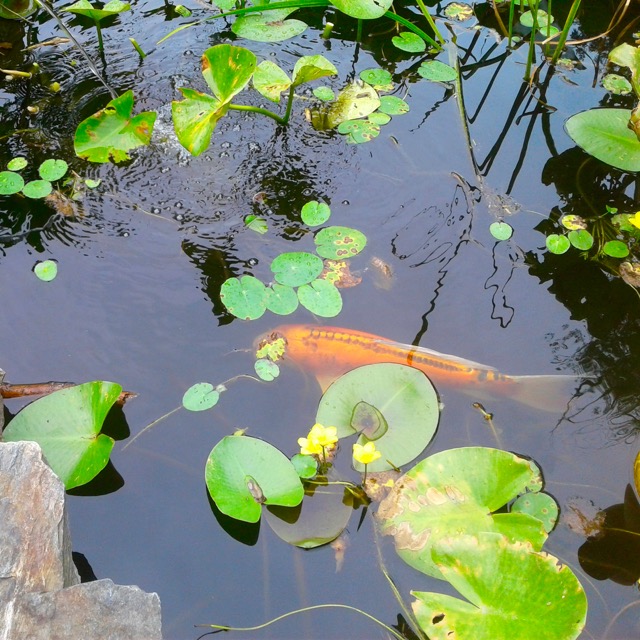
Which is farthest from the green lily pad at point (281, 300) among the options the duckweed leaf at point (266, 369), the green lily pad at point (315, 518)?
the green lily pad at point (315, 518)

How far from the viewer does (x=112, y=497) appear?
202cm

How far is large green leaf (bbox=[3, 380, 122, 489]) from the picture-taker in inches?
79.8

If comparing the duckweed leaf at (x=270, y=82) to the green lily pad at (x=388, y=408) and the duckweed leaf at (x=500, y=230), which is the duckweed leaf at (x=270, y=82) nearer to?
the duckweed leaf at (x=500, y=230)

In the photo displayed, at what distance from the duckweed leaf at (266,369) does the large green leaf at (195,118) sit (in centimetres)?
82

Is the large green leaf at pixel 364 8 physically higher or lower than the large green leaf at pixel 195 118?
higher

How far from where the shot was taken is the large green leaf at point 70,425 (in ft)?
6.65

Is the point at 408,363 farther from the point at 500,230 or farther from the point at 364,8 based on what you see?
the point at 364,8

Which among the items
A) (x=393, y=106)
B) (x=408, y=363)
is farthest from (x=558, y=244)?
(x=393, y=106)

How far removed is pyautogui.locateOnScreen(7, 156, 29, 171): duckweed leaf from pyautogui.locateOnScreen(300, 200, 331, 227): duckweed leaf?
1.30 m

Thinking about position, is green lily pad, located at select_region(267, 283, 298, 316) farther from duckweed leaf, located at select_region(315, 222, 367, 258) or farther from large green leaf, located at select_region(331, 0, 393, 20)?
large green leaf, located at select_region(331, 0, 393, 20)

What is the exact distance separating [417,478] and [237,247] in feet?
4.07

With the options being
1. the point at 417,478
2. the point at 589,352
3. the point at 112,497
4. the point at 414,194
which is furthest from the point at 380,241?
the point at 112,497

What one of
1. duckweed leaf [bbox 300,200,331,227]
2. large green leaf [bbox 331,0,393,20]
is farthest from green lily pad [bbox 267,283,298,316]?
large green leaf [bbox 331,0,393,20]

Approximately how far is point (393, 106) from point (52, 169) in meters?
1.63
